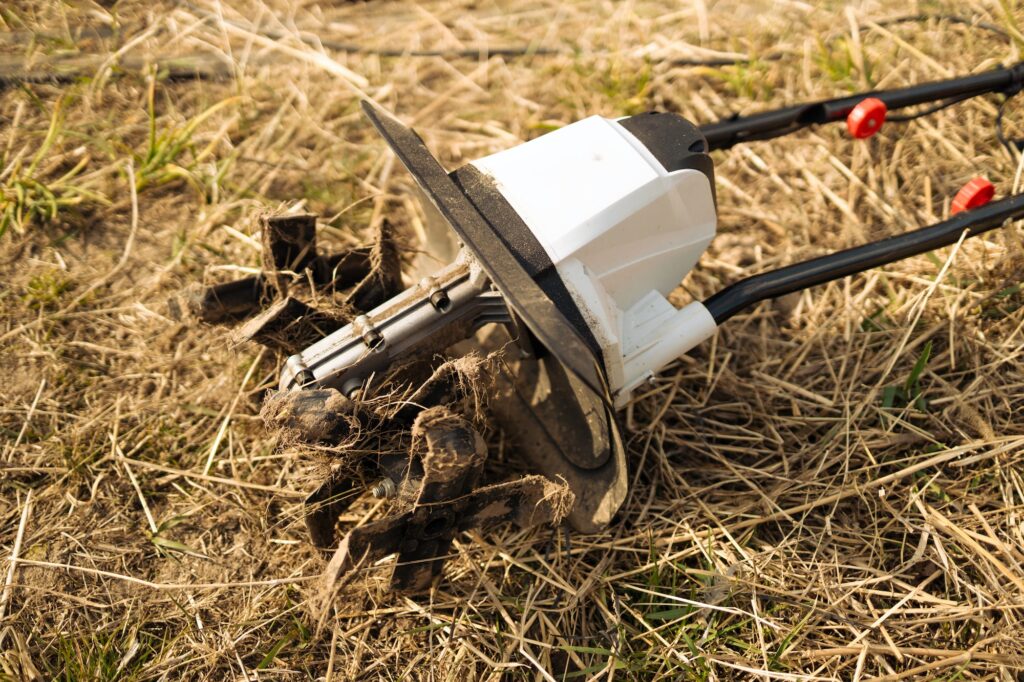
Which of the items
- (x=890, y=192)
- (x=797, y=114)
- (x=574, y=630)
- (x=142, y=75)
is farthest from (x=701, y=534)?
(x=142, y=75)

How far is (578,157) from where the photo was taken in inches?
59.0

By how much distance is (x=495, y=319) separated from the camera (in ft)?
4.99

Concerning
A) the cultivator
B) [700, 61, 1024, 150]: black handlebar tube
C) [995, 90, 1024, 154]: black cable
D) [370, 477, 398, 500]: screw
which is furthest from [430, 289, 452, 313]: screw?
[995, 90, 1024, 154]: black cable

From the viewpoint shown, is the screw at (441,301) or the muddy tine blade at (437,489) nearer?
the muddy tine blade at (437,489)

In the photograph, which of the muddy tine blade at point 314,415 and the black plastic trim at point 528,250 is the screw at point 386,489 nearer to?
the muddy tine blade at point 314,415

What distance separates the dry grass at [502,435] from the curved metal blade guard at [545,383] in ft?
0.43

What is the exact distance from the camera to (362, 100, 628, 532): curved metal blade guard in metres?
1.23

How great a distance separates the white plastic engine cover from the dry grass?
Result: 0.39 metres

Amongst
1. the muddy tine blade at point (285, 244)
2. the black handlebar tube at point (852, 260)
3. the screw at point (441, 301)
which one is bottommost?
the black handlebar tube at point (852, 260)

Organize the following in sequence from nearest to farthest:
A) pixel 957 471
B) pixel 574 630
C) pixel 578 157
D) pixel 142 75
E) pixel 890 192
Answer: pixel 578 157 < pixel 574 630 < pixel 957 471 < pixel 890 192 < pixel 142 75

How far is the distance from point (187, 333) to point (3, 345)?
1.53 feet

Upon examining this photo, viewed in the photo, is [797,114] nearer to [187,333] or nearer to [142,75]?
[187,333]

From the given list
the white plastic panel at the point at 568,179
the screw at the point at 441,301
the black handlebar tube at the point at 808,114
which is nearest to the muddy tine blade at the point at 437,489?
the screw at the point at 441,301

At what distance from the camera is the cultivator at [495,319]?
1341 millimetres
